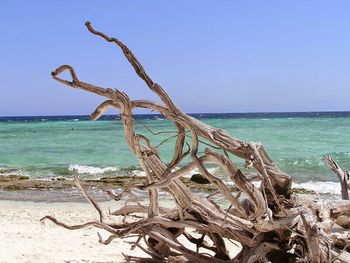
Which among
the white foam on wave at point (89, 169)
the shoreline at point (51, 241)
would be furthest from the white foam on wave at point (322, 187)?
the white foam on wave at point (89, 169)

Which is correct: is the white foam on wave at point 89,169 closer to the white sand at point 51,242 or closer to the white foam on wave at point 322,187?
the white foam on wave at point 322,187

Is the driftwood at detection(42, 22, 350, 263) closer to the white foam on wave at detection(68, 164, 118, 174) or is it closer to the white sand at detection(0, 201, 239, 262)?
the white sand at detection(0, 201, 239, 262)

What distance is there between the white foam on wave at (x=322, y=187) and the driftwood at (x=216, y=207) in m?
7.27

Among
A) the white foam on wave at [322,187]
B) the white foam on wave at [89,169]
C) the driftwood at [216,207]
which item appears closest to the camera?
the driftwood at [216,207]

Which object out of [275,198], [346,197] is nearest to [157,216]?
[275,198]

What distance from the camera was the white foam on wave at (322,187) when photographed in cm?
1218

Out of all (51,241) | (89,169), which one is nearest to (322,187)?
(51,241)

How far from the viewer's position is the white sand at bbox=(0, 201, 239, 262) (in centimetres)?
593

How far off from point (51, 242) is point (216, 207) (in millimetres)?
2793

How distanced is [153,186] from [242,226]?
0.86 m

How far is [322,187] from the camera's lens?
12.8m

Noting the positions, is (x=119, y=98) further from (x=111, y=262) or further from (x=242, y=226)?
(x=111, y=262)

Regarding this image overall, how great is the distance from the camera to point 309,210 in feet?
15.5

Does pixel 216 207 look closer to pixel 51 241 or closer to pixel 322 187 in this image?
pixel 51 241
